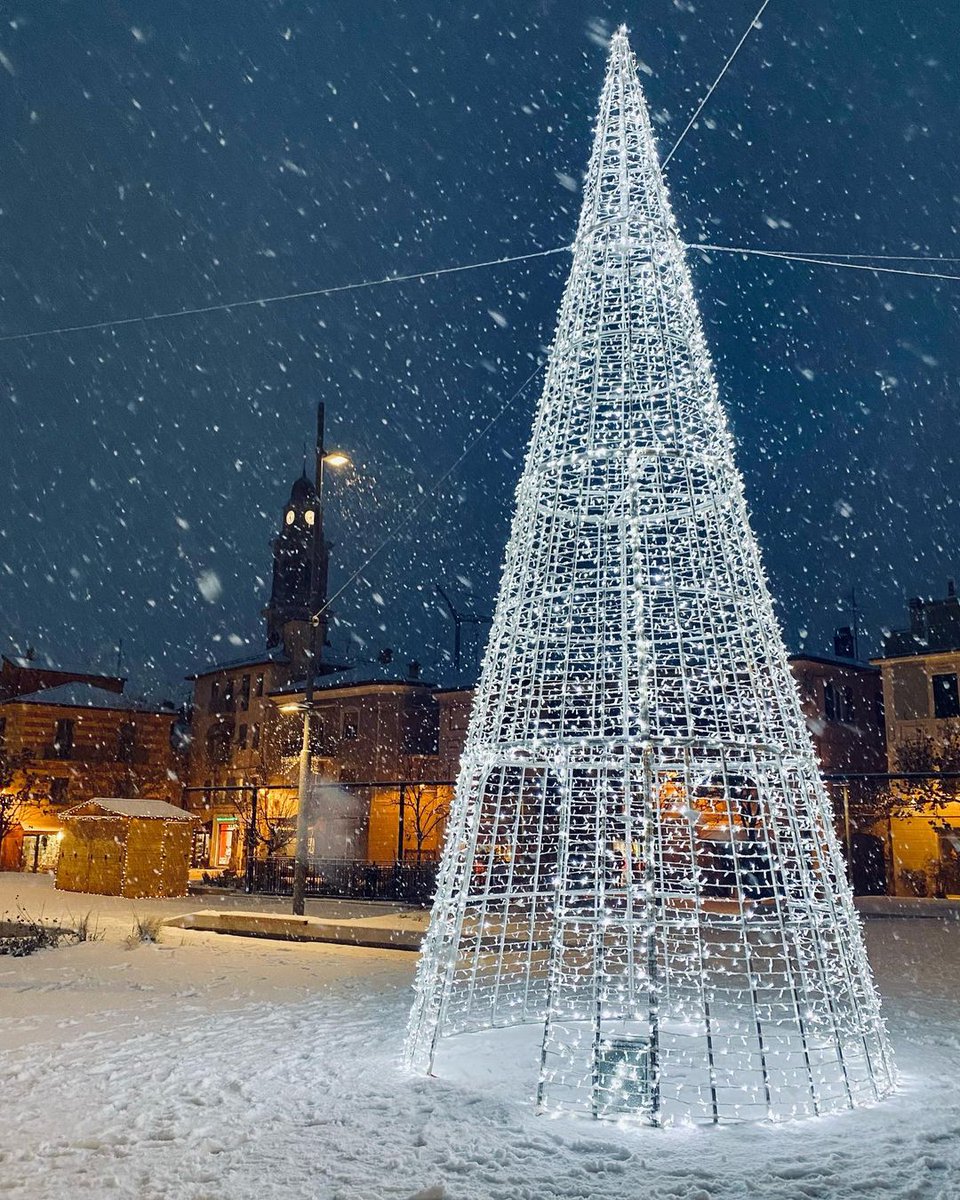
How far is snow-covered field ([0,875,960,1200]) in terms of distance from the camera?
5262 mm

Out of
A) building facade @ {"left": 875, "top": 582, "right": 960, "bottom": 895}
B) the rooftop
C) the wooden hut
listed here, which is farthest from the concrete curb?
the rooftop

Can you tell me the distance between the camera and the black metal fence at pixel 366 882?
23812 mm

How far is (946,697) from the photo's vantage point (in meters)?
34.1

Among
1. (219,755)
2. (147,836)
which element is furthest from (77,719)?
(147,836)

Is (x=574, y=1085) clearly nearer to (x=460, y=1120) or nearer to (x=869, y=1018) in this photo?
(x=460, y=1120)

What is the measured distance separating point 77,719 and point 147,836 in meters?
24.3

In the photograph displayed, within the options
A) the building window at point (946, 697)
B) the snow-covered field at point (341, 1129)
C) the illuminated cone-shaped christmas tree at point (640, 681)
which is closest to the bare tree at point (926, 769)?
the building window at point (946, 697)

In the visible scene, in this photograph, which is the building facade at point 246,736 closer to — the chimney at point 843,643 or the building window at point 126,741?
the building window at point 126,741

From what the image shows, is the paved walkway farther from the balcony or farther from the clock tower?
the clock tower

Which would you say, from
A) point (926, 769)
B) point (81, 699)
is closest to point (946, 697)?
point (926, 769)

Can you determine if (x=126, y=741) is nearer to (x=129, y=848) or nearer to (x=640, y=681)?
(x=129, y=848)

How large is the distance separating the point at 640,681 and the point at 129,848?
19.6 metres

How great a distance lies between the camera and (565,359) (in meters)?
8.28

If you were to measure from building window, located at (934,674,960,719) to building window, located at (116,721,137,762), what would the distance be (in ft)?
111
